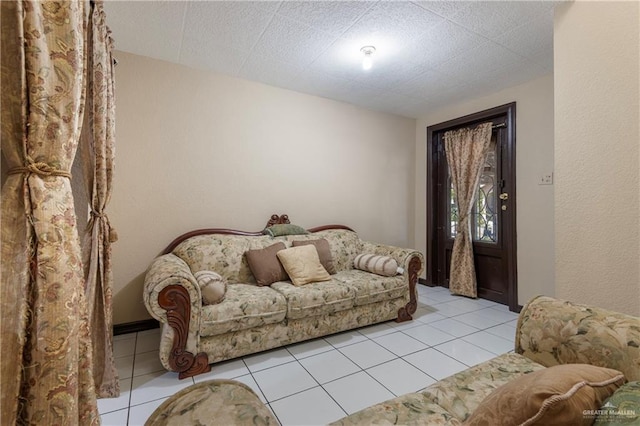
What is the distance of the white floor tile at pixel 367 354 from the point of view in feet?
6.97

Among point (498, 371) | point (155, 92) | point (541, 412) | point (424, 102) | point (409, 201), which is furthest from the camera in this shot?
point (409, 201)

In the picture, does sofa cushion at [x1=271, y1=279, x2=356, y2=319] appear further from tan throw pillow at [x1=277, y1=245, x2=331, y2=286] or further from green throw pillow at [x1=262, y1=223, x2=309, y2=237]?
green throw pillow at [x1=262, y1=223, x2=309, y2=237]

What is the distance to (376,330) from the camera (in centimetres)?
269

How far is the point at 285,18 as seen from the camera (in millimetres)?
2109

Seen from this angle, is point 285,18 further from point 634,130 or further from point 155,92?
point 634,130

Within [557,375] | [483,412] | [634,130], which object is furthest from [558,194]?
[483,412]

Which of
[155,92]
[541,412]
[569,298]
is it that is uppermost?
[155,92]

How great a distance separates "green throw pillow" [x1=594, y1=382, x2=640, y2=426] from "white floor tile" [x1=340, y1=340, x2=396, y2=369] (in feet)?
5.26

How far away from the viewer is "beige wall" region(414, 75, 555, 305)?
9.72 feet

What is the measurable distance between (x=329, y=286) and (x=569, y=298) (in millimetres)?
1686

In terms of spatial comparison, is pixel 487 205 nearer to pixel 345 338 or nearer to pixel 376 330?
pixel 376 330

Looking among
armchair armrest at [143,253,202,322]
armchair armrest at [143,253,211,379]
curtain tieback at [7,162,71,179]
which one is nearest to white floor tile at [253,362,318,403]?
armchair armrest at [143,253,211,379]

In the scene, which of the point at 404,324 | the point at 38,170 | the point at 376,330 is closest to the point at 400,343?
the point at 376,330

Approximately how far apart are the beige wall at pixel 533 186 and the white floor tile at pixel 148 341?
12.2 feet
